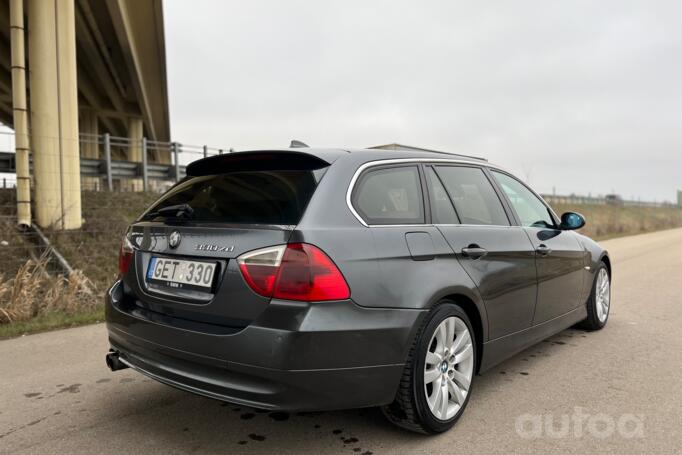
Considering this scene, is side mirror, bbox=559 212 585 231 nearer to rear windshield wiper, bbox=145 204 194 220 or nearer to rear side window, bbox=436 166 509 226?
rear side window, bbox=436 166 509 226

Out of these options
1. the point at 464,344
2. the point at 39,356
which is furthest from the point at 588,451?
the point at 39,356

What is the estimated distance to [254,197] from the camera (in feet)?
9.07

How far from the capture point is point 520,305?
12.0 feet

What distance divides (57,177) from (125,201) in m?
3.07

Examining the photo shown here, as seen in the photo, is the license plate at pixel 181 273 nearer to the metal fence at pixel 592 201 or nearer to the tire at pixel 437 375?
the tire at pixel 437 375

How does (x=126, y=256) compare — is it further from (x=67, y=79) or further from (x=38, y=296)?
(x=67, y=79)

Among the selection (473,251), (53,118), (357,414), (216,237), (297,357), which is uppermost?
(53,118)

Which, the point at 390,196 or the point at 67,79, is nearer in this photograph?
the point at 390,196

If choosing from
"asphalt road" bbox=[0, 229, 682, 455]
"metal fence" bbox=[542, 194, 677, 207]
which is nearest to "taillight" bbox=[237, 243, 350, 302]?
"asphalt road" bbox=[0, 229, 682, 455]

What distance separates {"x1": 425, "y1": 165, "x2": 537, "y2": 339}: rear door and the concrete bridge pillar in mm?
8637

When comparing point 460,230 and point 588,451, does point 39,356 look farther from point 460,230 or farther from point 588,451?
point 588,451

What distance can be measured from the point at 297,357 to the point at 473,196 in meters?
1.95

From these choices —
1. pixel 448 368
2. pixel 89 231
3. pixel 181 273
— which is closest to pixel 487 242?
pixel 448 368

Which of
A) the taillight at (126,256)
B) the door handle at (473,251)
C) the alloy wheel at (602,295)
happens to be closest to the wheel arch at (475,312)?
the door handle at (473,251)
